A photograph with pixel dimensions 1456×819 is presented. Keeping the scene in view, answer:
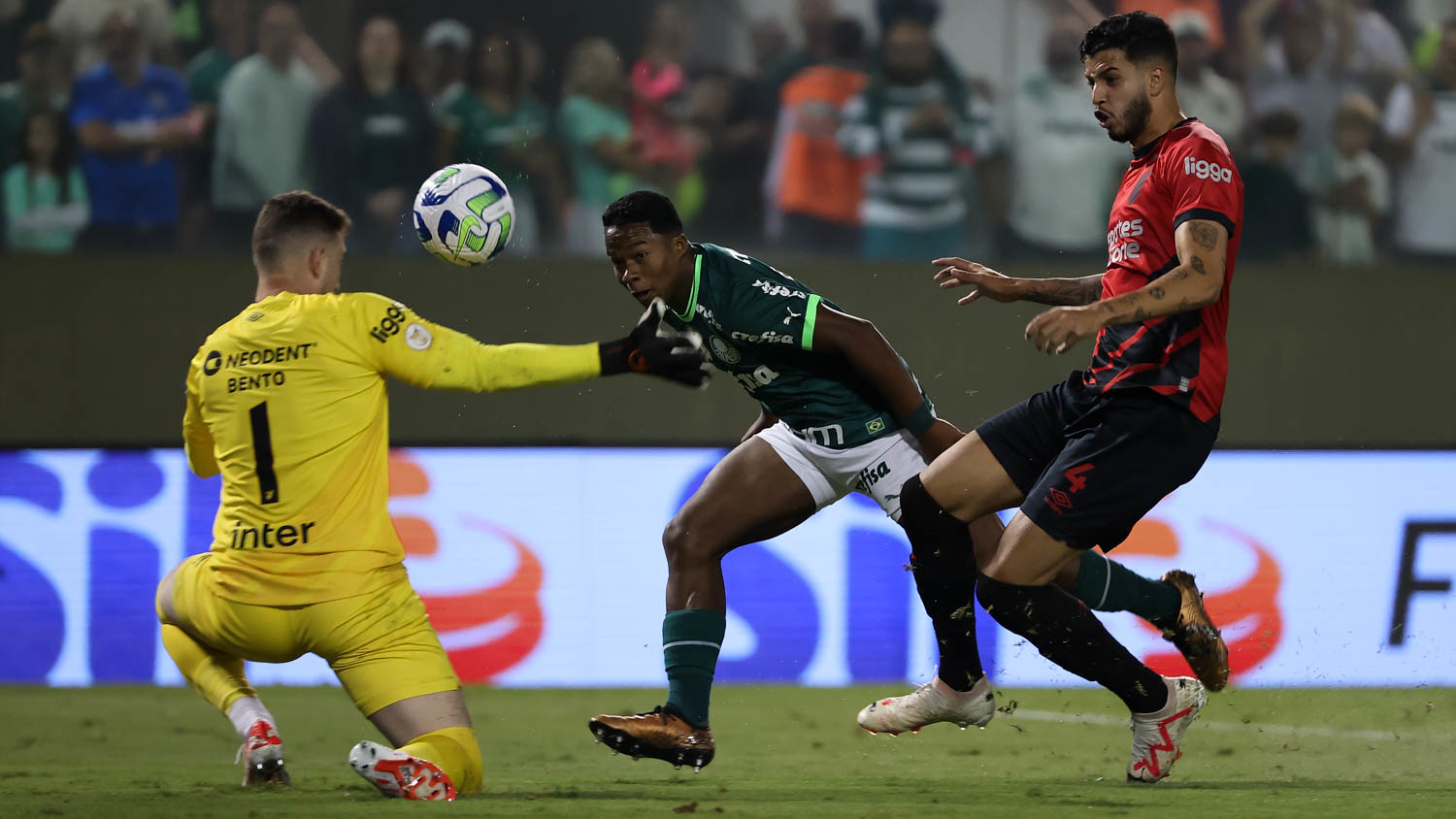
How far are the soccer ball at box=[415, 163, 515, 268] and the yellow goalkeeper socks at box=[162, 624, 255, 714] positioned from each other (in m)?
1.43

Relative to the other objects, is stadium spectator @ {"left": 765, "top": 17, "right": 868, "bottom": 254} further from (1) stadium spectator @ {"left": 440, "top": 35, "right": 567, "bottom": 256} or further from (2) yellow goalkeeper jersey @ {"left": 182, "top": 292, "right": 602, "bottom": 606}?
(2) yellow goalkeeper jersey @ {"left": 182, "top": 292, "right": 602, "bottom": 606}

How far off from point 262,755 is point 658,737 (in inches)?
44.4

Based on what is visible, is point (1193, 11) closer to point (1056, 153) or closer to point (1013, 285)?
point (1056, 153)

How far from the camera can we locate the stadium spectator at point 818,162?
30.7 ft

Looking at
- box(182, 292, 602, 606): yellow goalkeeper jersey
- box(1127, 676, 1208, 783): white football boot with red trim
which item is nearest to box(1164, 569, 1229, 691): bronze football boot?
box(1127, 676, 1208, 783): white football boot with red trim

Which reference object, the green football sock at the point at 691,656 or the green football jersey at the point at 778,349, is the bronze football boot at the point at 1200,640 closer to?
the green football jersey at the point at 778,349

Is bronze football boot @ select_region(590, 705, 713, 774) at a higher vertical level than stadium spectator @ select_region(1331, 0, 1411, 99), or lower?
lower

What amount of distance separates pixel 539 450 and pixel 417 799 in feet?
14.3

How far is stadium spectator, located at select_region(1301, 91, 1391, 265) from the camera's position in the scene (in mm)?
9477

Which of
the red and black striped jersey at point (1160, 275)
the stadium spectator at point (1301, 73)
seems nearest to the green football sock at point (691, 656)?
the red and black striped jersey at point (1160, 275)

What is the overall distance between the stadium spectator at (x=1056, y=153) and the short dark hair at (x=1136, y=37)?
4.61 metres

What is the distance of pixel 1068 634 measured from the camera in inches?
193

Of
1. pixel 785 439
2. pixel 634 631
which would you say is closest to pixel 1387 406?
pixel 634 631

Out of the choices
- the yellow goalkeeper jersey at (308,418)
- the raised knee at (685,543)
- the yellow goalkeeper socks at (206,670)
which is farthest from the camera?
the raised knee at (685,543)
